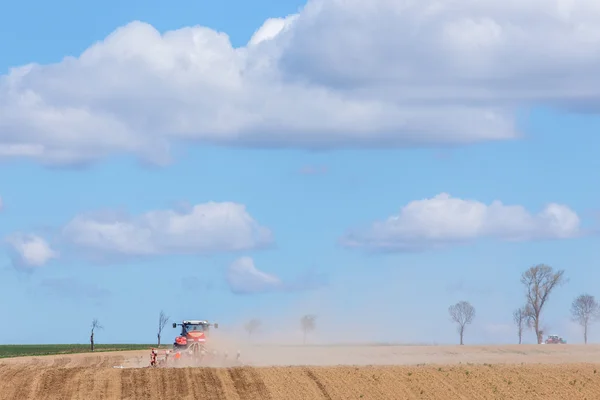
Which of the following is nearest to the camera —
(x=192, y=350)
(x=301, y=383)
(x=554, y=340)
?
(x=301, y=383)

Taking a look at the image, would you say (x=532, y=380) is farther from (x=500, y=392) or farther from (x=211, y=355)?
(x=211, y=355)

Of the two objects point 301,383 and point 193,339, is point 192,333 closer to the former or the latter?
point 193,339

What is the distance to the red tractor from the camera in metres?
68.9

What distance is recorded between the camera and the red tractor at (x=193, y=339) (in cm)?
6888

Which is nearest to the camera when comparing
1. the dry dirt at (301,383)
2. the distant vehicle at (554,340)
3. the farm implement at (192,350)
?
the dry dirt at (301,383)

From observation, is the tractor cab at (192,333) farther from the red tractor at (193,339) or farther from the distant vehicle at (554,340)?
the distant vehicle at (554,340)

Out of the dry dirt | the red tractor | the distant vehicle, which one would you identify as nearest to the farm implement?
the red tractor

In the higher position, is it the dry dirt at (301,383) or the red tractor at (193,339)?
the red tractor at (193,339)

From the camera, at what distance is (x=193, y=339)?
6969 cm

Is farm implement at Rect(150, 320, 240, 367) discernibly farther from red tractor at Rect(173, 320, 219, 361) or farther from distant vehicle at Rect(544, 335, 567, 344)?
distant vehicle at Rect(544, 335, 567, 344)

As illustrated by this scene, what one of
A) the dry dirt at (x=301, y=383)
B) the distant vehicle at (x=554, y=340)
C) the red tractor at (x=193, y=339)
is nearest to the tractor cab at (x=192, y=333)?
the red tractor at (x=193, y=339)

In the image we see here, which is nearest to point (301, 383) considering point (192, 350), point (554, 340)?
point (192, 350)

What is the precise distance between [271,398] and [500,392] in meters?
13.1

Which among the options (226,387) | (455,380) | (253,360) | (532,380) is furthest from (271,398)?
(253,360)
